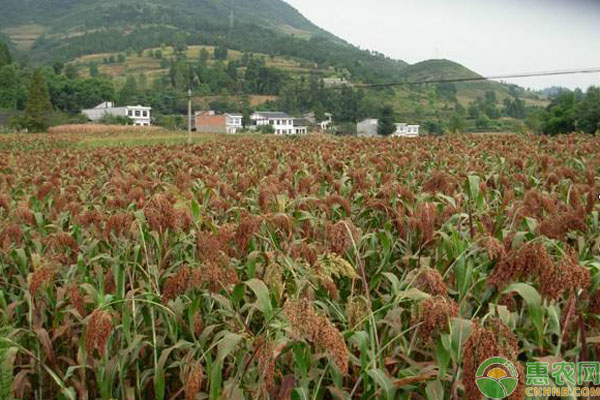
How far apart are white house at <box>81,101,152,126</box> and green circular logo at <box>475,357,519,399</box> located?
94567 mm

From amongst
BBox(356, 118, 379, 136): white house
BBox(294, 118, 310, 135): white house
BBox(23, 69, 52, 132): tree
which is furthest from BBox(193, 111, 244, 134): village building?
BBox(23, 69, 52, 132): tree

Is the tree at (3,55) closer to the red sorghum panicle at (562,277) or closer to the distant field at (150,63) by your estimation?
the distant field at (150,63)

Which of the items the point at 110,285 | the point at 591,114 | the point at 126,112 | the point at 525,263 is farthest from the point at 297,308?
the point at 126,112

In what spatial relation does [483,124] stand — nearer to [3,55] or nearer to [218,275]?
[218,275]

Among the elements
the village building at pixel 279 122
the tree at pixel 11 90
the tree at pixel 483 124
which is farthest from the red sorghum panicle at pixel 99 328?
the tree at pixel 11 90

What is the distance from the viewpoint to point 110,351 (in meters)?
2.24

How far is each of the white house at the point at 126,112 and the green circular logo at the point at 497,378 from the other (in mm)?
94567

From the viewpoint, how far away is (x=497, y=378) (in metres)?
1.26

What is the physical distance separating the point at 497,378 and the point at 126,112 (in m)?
98.2

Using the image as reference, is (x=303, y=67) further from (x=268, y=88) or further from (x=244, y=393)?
(x=244, y=393)

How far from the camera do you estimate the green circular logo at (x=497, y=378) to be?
1196 millimetres

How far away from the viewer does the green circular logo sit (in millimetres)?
1196

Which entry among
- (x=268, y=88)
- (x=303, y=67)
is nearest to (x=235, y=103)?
(x=268, y=88)

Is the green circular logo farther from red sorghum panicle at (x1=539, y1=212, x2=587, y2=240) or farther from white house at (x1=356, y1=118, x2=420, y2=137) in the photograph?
white house at (x1=356, y1=118, x2=420, y2=137)
